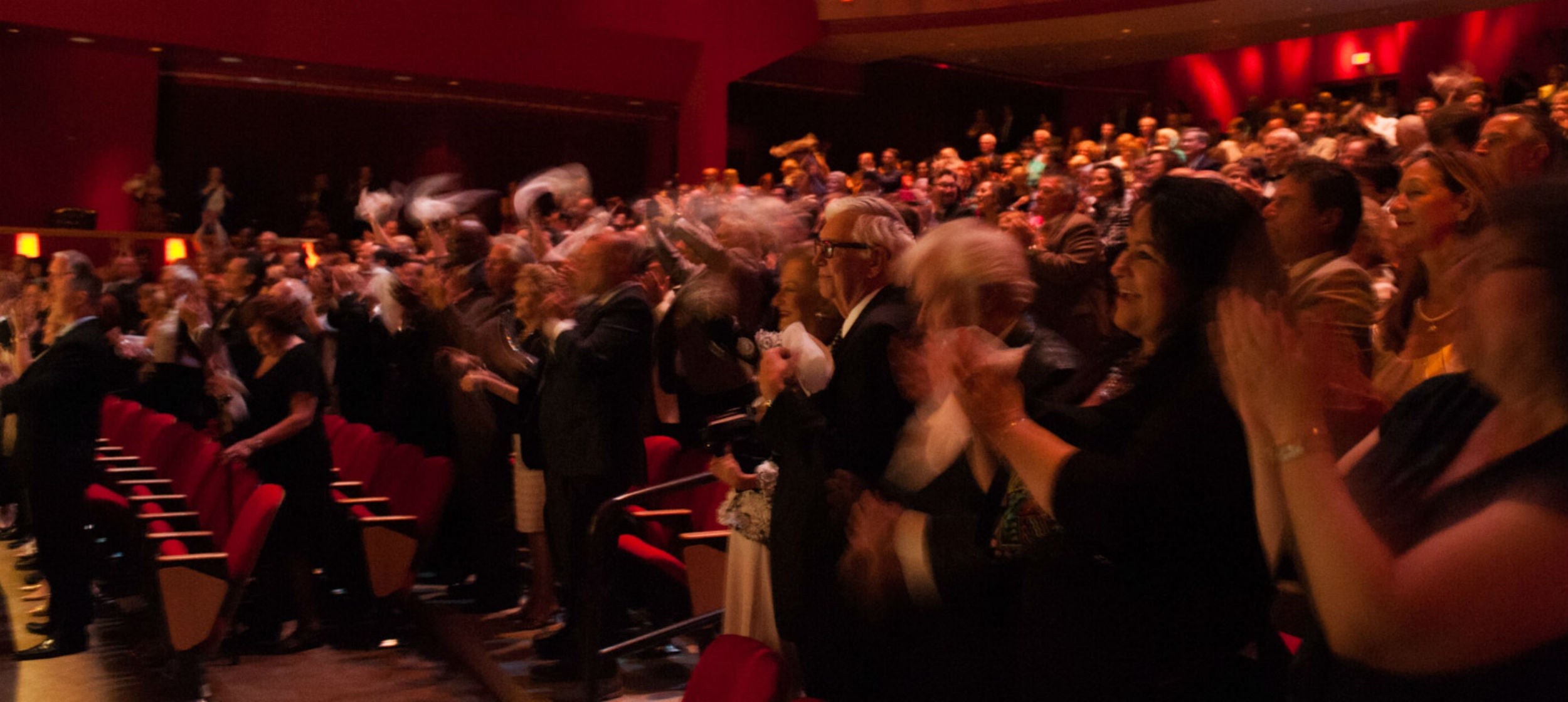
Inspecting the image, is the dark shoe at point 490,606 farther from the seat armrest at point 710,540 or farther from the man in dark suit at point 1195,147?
the man in dark suit at point 1195,147

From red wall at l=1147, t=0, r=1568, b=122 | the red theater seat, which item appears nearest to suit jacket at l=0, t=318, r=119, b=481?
the red theater seat

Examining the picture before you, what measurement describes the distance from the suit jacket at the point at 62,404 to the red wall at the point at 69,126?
29.4 feet

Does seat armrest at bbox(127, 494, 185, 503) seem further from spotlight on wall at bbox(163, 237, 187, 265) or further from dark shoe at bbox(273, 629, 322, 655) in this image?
spotlight on wall at bbox(163, 237, 187, 265)

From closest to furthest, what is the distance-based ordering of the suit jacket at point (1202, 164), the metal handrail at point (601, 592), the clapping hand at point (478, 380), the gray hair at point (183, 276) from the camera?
the metal handrail at point (601, 592)
the clapping hand at point (478, 380)
the gray hair at point (183, 276)
the suit jacket at point (1202, 164)

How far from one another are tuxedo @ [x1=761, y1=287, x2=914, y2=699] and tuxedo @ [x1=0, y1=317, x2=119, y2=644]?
3.26 m

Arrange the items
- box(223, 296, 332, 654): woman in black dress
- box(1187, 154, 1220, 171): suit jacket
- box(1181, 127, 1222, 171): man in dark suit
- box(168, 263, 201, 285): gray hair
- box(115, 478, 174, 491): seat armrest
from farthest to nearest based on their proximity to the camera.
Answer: box(1181, 127, 1222, 171): man in dark suit → box(1187, 154, 1220, 171): suit jacket → box(168, 263, 201, 285): gray hair → box(115, 478, 174, 491): seat armrest → box(223, 296, 332, 654): woman in black dress

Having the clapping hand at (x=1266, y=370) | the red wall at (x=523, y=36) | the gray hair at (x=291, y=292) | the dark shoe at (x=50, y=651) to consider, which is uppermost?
the red wall at (x=523, y=36)

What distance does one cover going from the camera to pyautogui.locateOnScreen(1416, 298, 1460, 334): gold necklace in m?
2.33

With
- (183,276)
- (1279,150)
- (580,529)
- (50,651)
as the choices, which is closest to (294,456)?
(50,651)

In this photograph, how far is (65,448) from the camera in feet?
15.2

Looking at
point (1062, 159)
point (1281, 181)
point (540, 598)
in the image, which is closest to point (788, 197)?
point (1062, 159)

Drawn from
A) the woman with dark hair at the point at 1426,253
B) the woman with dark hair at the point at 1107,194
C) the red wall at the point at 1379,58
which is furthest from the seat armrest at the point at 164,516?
the red wall at the point at 1379,58

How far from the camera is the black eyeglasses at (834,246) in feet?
8.24

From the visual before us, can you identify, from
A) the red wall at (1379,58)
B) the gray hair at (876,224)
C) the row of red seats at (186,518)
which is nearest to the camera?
the gray hair at (876,224)
